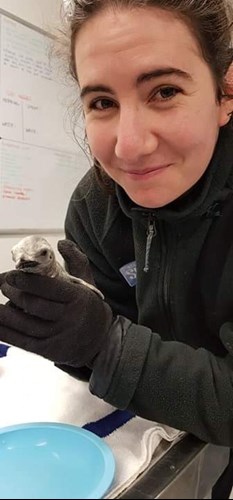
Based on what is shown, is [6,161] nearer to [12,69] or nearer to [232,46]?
[12,69]

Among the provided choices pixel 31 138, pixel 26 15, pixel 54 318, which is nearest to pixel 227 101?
pixel 54 318

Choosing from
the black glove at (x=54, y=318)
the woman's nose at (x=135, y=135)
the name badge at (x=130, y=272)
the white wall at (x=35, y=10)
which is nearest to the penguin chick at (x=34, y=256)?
the black glove at (x=54, y=318)

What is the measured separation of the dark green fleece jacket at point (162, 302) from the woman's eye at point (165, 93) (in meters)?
0.11

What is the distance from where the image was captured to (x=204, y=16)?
1.72 ft

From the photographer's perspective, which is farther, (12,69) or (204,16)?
(12,69)

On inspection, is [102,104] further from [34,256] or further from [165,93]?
[34,256]

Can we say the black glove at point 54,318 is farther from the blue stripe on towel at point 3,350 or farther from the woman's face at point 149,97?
the blue stripe on towel at point 3,350

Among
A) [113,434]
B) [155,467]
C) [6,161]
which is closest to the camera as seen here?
[155,467]

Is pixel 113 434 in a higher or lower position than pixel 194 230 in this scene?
lower

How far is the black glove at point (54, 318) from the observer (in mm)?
421

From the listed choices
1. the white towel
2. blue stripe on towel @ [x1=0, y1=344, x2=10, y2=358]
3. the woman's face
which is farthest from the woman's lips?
blue stripe on towel @ [x1=0, y1=344, x2=10, y2=358]

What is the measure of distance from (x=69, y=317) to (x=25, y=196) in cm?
99

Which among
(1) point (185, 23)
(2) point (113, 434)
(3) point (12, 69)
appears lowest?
(2) point (113, 434)

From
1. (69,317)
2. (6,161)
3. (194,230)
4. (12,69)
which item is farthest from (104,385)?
(12,69)
